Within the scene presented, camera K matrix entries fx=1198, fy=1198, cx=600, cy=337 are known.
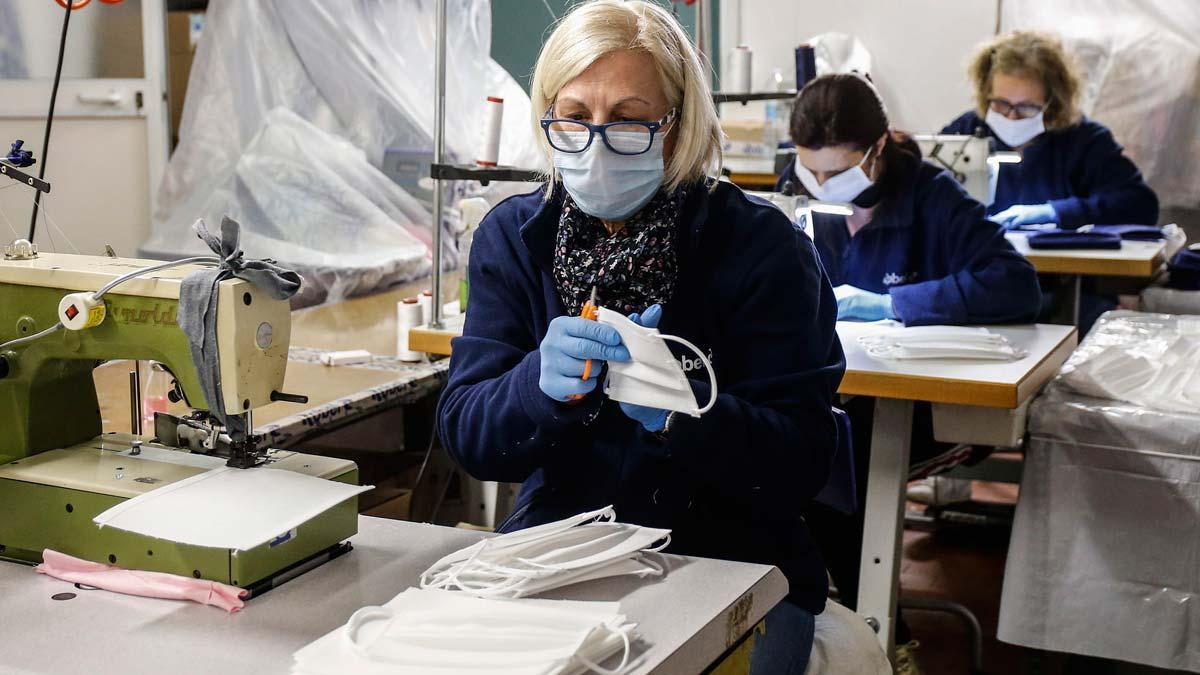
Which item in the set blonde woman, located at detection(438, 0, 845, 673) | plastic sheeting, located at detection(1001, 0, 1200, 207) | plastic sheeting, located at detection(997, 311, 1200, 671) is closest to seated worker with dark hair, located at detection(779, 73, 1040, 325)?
plastic sheeting, located at detection(997, 311, 1200, 671)

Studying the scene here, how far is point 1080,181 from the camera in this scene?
424 centimetres

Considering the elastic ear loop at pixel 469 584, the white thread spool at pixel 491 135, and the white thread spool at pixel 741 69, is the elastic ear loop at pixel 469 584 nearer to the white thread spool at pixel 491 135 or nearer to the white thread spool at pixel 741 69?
the white thread spool at pixel 491 135

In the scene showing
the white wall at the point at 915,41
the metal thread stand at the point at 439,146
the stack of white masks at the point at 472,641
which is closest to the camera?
the stack of white masks at the point at 472,641

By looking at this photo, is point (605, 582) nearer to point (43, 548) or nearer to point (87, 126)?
point (43, 548)

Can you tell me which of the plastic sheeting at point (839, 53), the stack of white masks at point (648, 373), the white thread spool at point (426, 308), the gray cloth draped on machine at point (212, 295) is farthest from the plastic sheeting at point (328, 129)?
the plastic sheeting at point (839, 53)

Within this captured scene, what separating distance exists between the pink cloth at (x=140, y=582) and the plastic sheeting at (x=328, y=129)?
A: 5.85ft

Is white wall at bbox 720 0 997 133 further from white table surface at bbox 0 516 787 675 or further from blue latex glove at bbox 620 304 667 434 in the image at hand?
white table surface at bbox 0 516 787 675

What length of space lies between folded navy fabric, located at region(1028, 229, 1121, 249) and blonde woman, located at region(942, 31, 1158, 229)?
612 millimetres

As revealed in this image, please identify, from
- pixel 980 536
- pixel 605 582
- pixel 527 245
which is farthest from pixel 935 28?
pixel 605 582

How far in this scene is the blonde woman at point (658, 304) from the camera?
1405 millimetres

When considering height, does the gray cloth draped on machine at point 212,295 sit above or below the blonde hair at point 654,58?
below

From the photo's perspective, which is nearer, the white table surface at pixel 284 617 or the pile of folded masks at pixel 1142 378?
the white table surface at pixel 284 617

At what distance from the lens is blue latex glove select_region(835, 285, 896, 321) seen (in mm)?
2559

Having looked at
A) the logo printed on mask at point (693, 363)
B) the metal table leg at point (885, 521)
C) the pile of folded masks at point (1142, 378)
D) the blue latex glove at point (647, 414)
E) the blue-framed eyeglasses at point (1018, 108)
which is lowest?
the metal table leg at point (885, 521)
